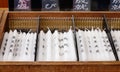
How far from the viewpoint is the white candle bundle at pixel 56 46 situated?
270 cm

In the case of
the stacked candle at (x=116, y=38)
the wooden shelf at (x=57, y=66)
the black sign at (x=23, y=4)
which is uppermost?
the black sign at (x=23, y=4)

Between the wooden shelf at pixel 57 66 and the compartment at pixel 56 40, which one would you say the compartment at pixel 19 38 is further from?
the wooden shelf at pixel 57 66

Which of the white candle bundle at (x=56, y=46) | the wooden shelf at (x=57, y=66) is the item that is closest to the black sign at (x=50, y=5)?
the white candle bundle at (x=56, y=46)

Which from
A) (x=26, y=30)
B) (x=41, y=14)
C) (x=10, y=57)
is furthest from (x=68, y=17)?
(x=10, y=57)

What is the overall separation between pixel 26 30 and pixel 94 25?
826 millimetres

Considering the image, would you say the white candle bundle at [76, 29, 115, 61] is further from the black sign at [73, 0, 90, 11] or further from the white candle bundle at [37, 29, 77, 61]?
the black sign at [73, 0, 90, 11]

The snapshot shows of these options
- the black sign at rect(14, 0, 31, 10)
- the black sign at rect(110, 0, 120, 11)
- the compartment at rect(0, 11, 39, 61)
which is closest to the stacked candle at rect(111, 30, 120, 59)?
the black sign at rect(110, 0, 120, 11)

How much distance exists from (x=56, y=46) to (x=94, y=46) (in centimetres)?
40

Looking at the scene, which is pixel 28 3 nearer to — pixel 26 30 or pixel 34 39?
pixel 26 30

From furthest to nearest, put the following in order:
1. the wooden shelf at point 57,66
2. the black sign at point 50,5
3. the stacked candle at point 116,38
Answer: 1. the black sign at point 50,5
2. the stacked candle at point 116,38
3. the wooden shelf at point 57,66

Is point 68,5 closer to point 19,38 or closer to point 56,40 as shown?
point 56,40

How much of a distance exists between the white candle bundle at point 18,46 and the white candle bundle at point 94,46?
0.50 meters

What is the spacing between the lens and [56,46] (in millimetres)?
2873

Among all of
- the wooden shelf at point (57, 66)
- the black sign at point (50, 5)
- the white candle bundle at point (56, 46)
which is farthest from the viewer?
the black sign at point (50, 5)
